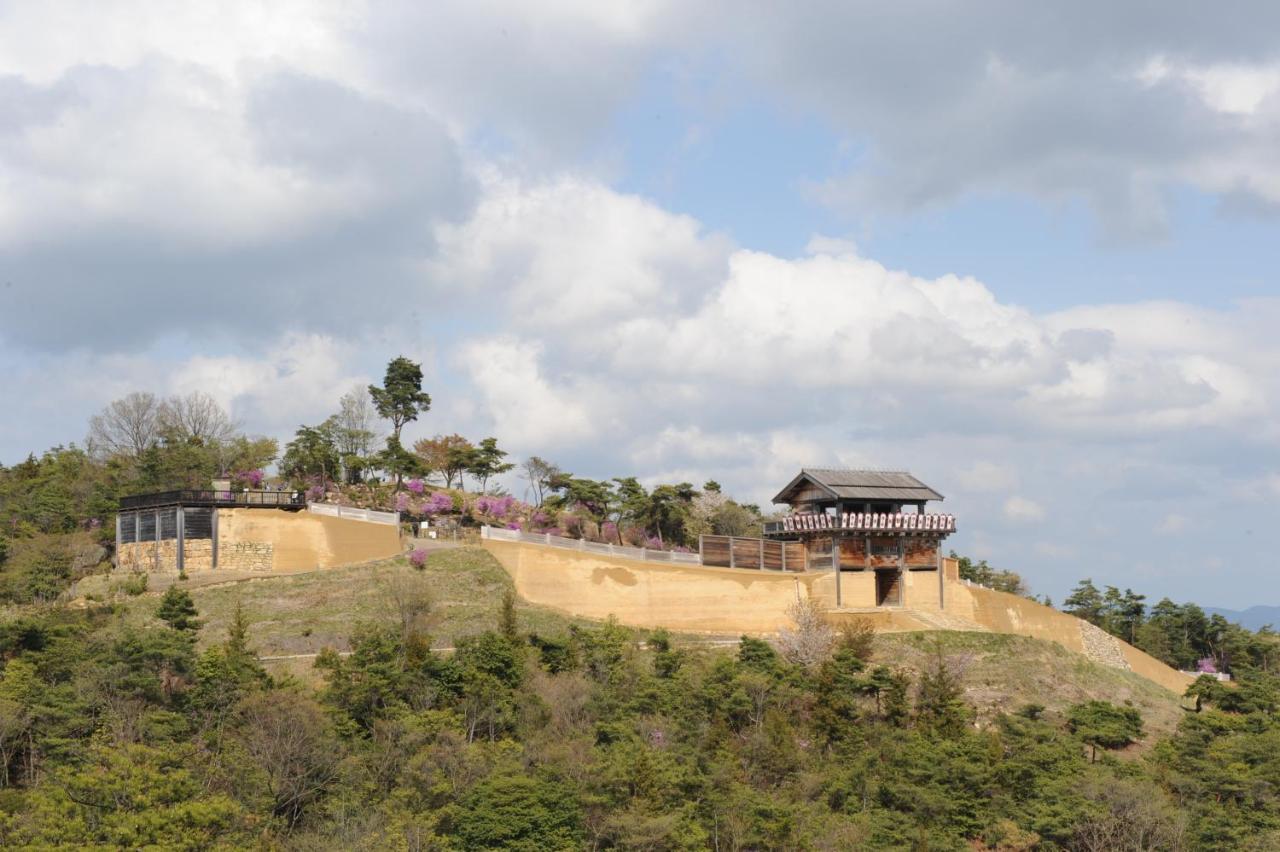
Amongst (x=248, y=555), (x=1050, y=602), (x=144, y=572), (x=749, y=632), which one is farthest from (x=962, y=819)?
(x=1050, y=602)

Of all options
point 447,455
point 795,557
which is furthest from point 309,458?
point 795,557

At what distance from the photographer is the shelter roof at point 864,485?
71.2 m

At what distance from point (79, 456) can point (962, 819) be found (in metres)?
66.2

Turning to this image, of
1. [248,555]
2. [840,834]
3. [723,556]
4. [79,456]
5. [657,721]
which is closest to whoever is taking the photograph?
[840,834]

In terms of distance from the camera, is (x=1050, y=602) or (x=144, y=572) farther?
(x=1050, y=602)

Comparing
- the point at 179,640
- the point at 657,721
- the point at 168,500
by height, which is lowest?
the point at 657,721

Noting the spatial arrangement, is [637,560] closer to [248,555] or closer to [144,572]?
[248,555]

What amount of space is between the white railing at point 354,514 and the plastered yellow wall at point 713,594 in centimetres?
519

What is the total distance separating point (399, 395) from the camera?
9469 cm

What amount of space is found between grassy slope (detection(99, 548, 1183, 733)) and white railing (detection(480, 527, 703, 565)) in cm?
132

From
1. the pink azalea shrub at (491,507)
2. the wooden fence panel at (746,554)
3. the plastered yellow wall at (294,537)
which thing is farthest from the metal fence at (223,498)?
the wooden fence panel at (746,554)

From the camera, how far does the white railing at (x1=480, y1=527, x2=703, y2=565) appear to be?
66.5m

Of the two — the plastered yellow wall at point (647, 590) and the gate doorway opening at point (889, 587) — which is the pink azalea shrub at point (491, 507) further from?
the gate doorway opening at point (889, 587)

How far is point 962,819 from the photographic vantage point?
51.5 meters
